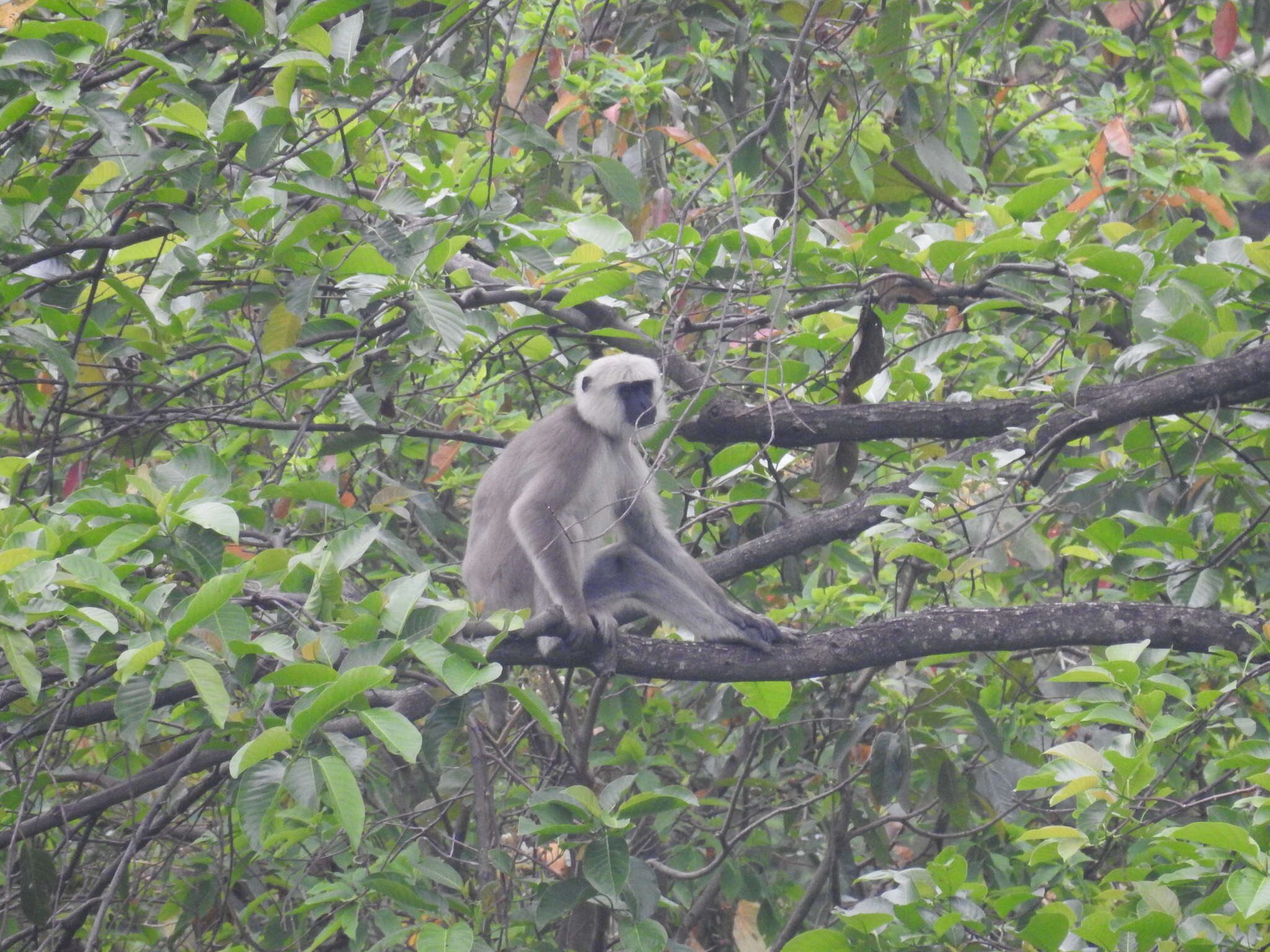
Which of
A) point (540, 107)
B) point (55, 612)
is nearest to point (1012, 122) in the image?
point (540, 107)

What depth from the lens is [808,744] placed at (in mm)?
4785

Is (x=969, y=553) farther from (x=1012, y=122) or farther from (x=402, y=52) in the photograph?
(x=1012, y=122)

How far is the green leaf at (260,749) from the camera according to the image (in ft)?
6.34

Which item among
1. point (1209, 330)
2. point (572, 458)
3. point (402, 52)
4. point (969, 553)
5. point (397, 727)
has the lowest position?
point (572, 458)

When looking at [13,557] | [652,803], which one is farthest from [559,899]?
[13,557]

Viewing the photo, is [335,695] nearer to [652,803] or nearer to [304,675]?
[304,675]

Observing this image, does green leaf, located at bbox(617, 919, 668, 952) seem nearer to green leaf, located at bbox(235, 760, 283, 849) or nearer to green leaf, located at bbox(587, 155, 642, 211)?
green leaf, located at bbox(235, 760, 283, 849)

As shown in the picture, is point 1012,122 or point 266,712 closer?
point 266,712

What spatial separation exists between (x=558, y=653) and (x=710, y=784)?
6.12 feet

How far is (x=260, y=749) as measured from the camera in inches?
76.9

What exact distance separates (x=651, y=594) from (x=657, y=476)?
401 mm

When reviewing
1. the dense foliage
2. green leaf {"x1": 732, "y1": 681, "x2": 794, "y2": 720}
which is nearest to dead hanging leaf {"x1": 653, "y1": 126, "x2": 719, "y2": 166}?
the dense foliage

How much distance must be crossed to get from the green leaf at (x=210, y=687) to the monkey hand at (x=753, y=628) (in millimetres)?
1648

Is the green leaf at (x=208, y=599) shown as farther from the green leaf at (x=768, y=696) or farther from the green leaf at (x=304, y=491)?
the green leaf at (x=768, y=696)
